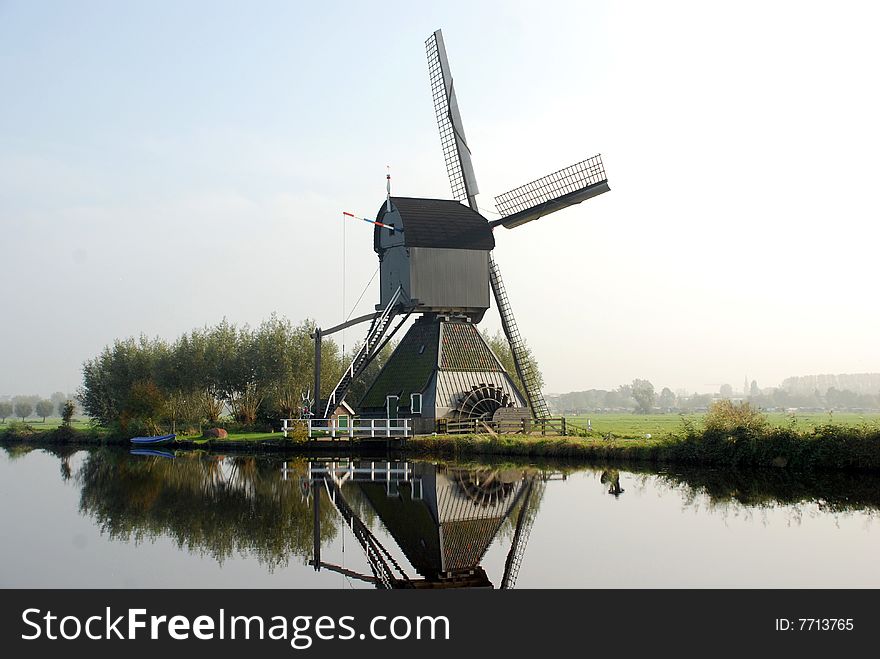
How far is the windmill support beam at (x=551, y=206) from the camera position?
110 feet

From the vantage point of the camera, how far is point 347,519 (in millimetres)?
14664

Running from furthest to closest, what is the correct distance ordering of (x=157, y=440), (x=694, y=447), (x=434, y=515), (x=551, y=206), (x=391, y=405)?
(x=157, y=440) < (x=391, y=405) < (x=551, y=206) < (x=694, y=447) < (x=434, y=515)

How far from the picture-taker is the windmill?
1328 inches

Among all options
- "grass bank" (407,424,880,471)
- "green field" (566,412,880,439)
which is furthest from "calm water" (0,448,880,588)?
"green field" (566,412,880,439)

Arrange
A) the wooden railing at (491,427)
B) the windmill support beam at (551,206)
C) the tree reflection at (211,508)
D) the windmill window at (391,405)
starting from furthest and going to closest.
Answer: the windmill window at (391,405), the windmill support beam at (551,206), the wooden railing at (491,427), the tree reflection at (211,508)

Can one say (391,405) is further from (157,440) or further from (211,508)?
(211,508)

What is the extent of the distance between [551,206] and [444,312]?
20.2 ft

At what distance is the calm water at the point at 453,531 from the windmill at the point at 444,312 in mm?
11493

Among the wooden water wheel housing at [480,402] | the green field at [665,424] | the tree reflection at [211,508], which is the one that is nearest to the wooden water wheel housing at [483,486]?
the tree reflection at [211,508]

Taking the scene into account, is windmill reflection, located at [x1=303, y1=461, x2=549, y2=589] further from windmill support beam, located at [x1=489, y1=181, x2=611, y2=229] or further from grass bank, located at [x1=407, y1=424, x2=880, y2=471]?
windmill support beam, located at [x1=489, y1=181, x2=611, y2=229]

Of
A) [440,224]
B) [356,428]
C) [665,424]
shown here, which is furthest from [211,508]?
[665,424]

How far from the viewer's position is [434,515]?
49.9 ft

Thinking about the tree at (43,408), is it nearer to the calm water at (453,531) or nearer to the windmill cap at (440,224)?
the windmill cap at (440,224)
